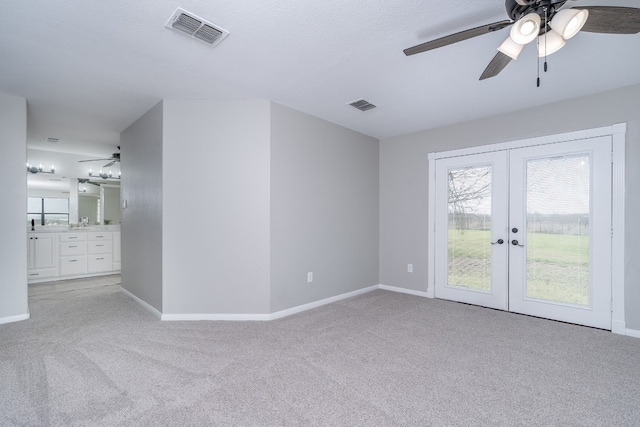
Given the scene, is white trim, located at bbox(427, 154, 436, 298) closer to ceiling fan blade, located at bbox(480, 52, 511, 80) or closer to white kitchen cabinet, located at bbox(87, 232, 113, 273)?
ceiling fan blade, located at bbox(480, 52, 511, 80)

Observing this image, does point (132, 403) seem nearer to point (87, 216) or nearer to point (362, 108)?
point (362, 108)

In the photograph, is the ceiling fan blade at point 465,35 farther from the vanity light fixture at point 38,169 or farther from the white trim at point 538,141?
the vanity light fixture at point 38,169

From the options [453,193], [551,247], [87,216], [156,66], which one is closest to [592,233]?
[551,247]

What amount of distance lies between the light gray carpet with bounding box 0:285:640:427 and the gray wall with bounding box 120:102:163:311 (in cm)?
55

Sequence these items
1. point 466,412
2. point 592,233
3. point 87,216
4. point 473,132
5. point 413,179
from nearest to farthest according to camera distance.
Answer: point 466,412 < point 592,233 < point 473,132 < point 413,179 < point 87,216

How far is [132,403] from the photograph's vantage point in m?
1.96

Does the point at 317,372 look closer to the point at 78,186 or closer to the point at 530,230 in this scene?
the point at 530,230

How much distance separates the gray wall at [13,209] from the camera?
3.41 metres

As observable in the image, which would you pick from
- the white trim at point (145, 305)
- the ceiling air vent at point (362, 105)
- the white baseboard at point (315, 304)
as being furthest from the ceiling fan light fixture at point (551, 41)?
the white trim at point (145, 305)

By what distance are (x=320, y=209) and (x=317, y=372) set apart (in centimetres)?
227

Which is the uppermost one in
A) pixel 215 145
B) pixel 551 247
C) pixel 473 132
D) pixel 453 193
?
pixel 473 132

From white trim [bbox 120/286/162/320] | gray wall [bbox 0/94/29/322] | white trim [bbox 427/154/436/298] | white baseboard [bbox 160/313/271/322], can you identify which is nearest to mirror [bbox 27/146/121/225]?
gray wall [bbox 0/94/29/322]

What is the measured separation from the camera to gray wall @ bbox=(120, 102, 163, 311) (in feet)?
12.2

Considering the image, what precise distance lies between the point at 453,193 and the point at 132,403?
4.26m
